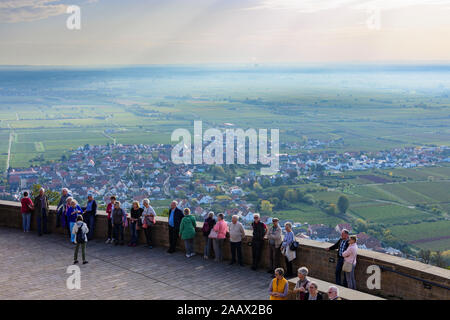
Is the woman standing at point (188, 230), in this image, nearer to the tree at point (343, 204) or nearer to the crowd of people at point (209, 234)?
the crowd of people at point (209, 234)

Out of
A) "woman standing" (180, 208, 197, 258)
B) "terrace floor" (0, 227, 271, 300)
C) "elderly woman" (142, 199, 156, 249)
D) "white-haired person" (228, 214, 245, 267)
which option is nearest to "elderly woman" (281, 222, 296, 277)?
"terrace floor" (0, 227, 271, 300)

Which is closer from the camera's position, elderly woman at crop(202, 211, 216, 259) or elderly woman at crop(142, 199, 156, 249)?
elderly woman at crop(202, 211, 216, 259)

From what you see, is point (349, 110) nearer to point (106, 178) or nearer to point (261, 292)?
Answer: point (106, 178)

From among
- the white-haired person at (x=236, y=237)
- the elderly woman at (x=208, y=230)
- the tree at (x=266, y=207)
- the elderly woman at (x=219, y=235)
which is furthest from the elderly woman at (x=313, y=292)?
the tree at (x=266, y=207)

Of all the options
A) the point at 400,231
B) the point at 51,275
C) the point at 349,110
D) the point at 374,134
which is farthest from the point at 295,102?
the point at 51,275

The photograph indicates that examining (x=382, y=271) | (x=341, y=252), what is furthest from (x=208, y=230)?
(x=382, y=271)

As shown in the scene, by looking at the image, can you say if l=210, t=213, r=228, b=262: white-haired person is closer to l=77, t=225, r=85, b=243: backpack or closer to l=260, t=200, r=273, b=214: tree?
l=77, t=225, r=85, b=243: backpack
